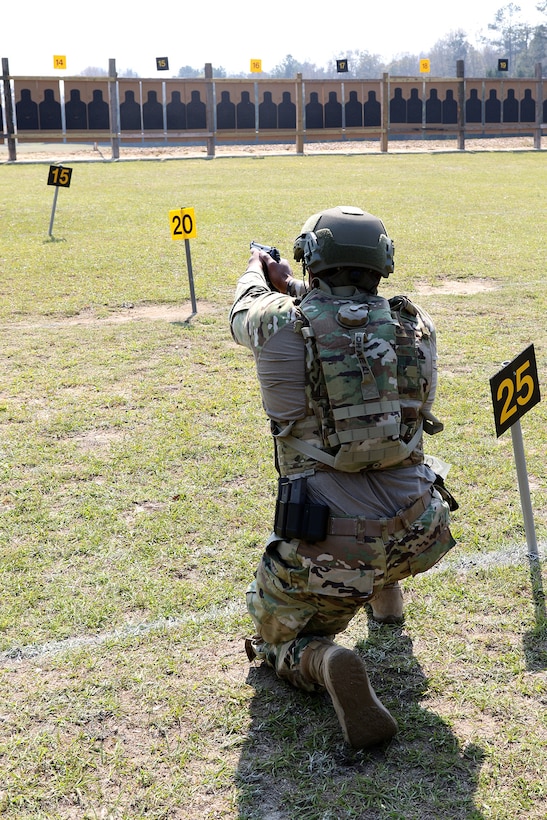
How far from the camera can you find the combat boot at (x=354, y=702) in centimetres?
249

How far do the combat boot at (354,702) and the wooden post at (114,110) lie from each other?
2705 centimetres

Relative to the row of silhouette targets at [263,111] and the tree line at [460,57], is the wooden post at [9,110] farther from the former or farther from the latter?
the tree line at [460,57]

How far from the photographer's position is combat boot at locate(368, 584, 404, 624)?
10.5 ft

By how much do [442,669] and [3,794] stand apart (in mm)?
1428

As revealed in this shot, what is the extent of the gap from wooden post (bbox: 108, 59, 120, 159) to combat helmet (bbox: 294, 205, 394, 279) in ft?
86.6

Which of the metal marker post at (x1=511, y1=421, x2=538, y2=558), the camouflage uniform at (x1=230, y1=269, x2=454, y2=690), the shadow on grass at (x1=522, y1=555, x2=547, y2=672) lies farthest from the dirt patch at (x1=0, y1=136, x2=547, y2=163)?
the camouflage uniform at (x1=230, y1=269, x2=454, y2=690)

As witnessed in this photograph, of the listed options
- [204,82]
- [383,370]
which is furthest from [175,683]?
[204,82]

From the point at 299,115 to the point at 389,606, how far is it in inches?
1142

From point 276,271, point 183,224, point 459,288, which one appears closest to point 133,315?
point 183,224

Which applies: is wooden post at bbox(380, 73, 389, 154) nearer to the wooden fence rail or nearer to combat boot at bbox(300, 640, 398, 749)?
the wooden fence rail

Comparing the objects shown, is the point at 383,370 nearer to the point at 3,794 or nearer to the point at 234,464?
the point at 3,794

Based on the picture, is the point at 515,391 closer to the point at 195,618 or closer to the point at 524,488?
the point at 524,488

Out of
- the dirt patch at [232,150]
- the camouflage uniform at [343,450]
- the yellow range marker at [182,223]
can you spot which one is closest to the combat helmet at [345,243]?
the camouflage uniform at [343,450]

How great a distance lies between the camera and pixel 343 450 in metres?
2.67
